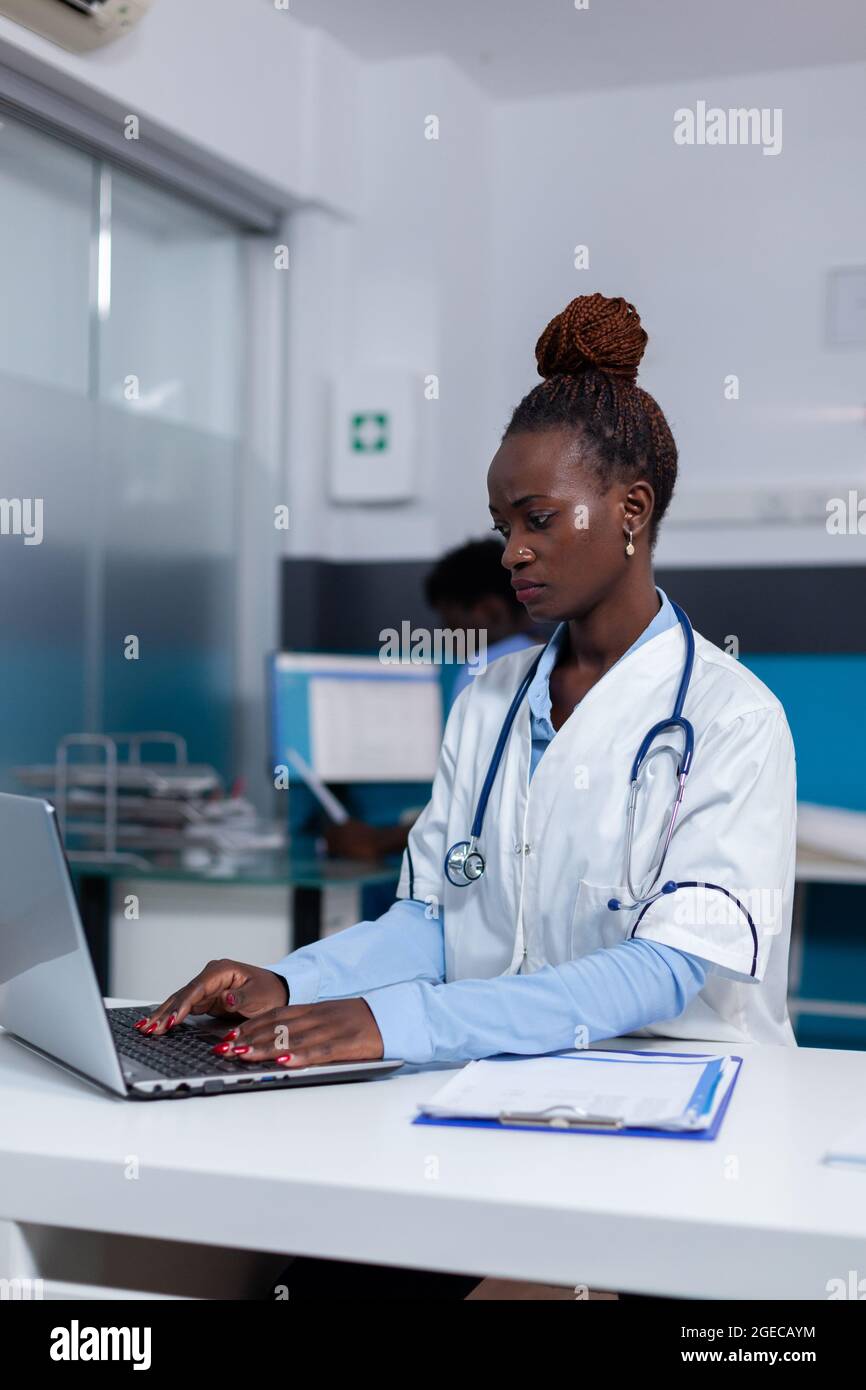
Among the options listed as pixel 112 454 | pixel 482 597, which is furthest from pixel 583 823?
pixel 112 454

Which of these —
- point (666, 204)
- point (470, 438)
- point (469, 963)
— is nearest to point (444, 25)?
point (666, 204)

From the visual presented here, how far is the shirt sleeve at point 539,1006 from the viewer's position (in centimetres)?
124

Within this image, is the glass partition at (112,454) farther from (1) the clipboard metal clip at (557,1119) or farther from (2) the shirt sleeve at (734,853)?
(1) the clipboard metal clip at (557,1119)

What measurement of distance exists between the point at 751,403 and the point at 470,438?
83cm

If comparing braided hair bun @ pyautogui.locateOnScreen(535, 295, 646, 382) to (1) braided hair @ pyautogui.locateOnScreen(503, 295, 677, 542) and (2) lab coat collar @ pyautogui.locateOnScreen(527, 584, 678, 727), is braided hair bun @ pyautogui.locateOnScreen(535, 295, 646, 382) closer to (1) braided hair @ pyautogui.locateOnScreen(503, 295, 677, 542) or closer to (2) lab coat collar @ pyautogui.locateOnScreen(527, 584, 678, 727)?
(1) braided hair @ pyautogui.locateOnScreen(503, 295, 677, 542)

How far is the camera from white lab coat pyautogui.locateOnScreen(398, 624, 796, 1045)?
1347 mm

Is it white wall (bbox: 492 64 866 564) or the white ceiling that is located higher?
the white ceiling

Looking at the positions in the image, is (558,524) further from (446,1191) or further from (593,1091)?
(446,1191)

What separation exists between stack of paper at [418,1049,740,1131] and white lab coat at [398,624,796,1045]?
0.12m

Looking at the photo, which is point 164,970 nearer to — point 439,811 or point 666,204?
point 439,811

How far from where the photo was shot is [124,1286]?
43.3 inches

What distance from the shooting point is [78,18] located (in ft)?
9.72

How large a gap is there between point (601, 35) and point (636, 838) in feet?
10.3
